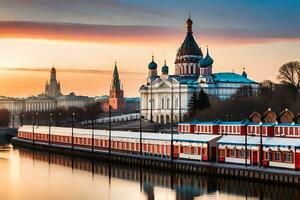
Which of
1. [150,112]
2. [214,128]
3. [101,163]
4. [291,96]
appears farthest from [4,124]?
[214,128]

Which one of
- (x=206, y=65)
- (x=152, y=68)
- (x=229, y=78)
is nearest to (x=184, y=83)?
(x=206, y=65)

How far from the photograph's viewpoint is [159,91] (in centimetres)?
11481

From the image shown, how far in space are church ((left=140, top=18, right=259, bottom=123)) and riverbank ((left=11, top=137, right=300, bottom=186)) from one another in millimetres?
40081

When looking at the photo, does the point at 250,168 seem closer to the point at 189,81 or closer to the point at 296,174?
the point at 296,174

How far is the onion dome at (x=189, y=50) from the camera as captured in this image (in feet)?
383

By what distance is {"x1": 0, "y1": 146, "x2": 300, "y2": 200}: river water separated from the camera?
40.1 metres

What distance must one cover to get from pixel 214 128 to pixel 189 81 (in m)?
58.8

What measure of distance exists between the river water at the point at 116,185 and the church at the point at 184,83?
4933 centimetres

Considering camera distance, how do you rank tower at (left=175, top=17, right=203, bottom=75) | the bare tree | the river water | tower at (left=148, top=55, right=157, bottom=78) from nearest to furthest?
the river water, the bare tree, tower at (left=175, top=17, right=203, bottom=75), tower at (left=148, top=55, right=157, bottom=78)

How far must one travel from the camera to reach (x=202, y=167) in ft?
159

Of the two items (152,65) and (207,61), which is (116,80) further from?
(207,61)

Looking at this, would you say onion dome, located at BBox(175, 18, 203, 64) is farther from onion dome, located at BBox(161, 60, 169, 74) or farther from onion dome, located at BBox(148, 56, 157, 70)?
onion dome, located at BBox(148, 56, 157, 70)

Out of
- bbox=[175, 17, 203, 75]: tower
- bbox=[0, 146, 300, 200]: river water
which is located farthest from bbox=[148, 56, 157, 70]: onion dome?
bbox=[0, 146, 300, 200]: river water

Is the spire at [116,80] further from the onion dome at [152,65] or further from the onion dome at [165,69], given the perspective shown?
the onion dome at [165,69]
